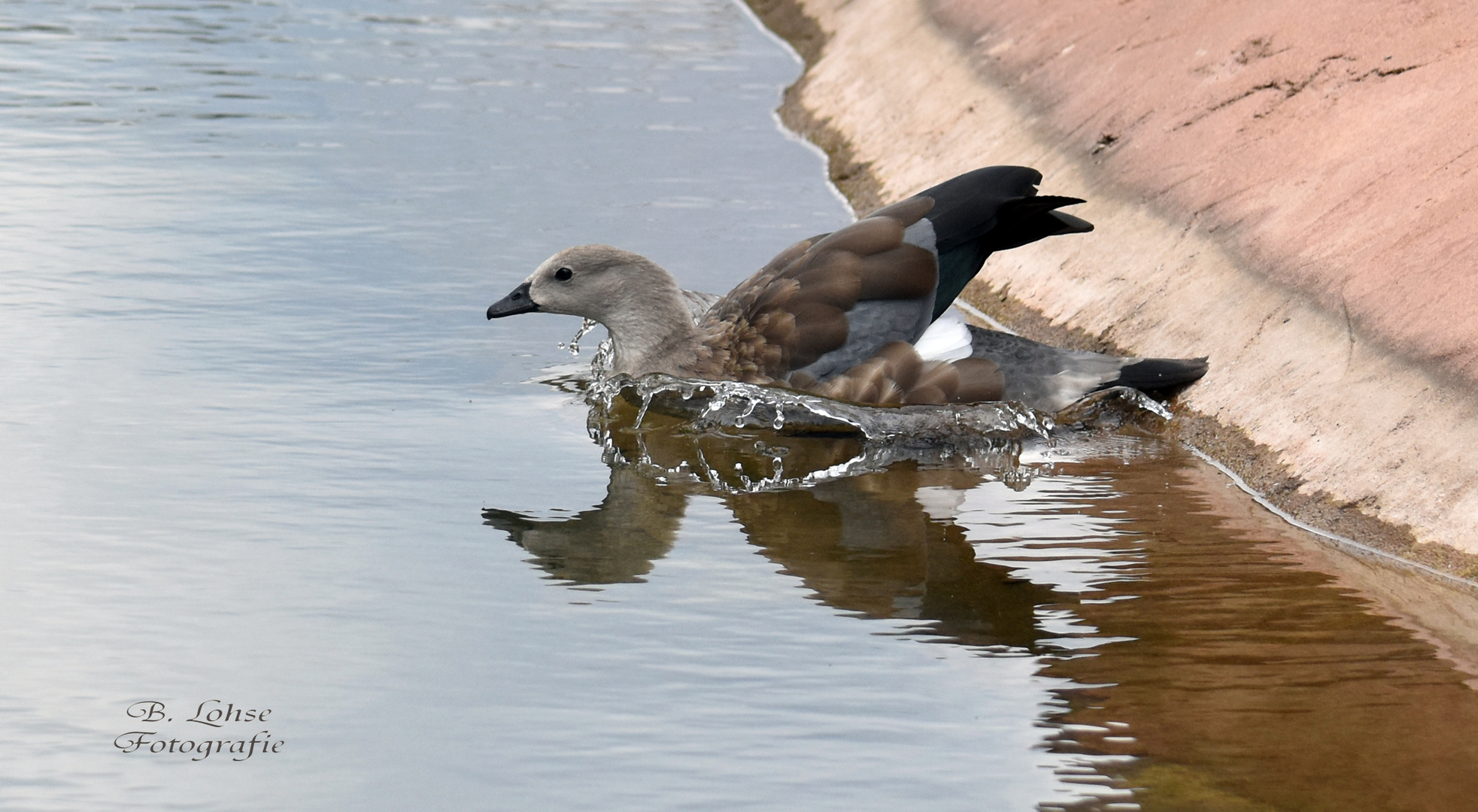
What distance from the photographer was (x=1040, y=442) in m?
8.13

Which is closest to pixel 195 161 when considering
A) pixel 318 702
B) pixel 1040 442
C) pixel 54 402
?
pixel 54 402

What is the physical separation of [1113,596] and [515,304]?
3.56 meters

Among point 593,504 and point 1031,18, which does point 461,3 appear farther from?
point 593,504

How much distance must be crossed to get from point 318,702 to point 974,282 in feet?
21.7

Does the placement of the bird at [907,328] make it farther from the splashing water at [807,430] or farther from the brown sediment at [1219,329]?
the brown sediment at [1219,329]

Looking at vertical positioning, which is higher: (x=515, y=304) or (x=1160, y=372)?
(x=1160, y=372)

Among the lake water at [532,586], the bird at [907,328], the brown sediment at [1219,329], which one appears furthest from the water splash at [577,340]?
the brown sediment at [1219,329]

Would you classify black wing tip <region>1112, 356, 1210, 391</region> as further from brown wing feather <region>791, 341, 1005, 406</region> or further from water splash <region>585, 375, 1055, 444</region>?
brown wing feather <region>791, 341, 1005, 406</region>

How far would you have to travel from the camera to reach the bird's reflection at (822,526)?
6094 mm

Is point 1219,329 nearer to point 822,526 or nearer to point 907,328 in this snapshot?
point 907,328

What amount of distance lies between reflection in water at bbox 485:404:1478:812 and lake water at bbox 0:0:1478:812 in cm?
2

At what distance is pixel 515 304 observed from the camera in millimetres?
8562

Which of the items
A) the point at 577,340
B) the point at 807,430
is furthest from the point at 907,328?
the point at 577,340

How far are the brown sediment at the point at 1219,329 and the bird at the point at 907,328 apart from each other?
1.54 ft
